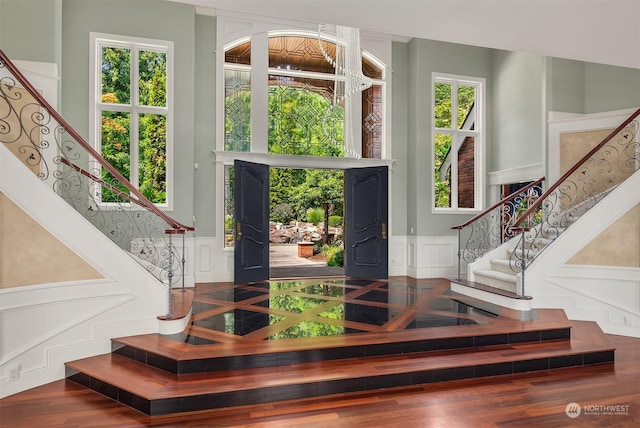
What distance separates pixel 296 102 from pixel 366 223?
2832 millimetres

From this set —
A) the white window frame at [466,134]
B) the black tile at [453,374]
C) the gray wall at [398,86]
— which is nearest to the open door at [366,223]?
the gray wall at [398,86]

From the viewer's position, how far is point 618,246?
4754 mm

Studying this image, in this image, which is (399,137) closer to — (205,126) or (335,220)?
(205,126)

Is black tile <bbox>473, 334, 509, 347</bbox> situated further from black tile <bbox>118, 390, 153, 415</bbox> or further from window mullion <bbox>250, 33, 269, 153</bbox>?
window mullion <bbox>250, 33, 269, 153</bbox>

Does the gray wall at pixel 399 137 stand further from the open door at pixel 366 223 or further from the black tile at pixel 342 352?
the black tile at pixel 342 352

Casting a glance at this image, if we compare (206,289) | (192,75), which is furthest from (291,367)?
(192,75)

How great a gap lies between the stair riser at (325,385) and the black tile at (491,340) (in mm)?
339

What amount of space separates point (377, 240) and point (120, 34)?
5824 millimetres

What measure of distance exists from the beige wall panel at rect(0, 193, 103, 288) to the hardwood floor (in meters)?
0.94

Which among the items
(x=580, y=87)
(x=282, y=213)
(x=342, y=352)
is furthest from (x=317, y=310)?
(x=282, y=213)

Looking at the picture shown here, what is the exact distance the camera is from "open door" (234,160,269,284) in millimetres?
6551

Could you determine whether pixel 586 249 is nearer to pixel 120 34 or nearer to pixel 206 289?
pixel 206 289

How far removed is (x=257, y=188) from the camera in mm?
6910

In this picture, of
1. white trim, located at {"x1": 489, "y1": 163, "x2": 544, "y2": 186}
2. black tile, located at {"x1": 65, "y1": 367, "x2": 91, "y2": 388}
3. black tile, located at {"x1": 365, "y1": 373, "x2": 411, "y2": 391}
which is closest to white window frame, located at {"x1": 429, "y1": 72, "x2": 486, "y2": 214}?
white trim, located at {"x1": 489, "y1": 163, "x2": 544, "y2": 186}
